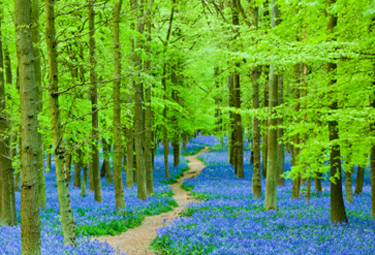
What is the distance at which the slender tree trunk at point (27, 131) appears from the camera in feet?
14.6

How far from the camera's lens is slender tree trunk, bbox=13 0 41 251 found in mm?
4465

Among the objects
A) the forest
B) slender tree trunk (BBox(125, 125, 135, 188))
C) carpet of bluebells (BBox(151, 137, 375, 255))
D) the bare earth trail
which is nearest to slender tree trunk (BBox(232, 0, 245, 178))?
the forest

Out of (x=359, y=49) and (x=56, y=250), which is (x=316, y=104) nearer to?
(x=359, y=49)

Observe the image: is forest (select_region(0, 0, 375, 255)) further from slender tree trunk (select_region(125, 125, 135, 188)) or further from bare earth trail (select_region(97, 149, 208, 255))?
slender tree trunk (select_region(125, 125, 135, 188))

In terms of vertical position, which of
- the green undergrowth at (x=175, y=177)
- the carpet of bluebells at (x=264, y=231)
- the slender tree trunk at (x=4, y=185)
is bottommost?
the green undergrowth at (x=175, y=177)

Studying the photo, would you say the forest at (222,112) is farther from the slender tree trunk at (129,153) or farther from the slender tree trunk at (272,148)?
the slender tree trunk at (129,153)

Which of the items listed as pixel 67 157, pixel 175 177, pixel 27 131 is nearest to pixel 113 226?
pixel 27 131

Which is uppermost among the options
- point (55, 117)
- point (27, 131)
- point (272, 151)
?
point (55, 117)

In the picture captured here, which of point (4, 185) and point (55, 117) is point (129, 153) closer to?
point (4, 185)

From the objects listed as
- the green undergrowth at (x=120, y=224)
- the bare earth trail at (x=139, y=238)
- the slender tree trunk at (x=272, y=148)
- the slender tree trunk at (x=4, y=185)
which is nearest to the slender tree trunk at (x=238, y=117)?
the slender tree trunk at (x=272, y=148)

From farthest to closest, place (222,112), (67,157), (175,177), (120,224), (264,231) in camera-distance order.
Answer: (175,177) < (67,157) < (120,224) < (222,112) < (264,231)

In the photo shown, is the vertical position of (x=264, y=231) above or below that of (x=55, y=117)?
below

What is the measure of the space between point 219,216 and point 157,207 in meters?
3.92

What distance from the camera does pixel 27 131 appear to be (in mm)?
4504
